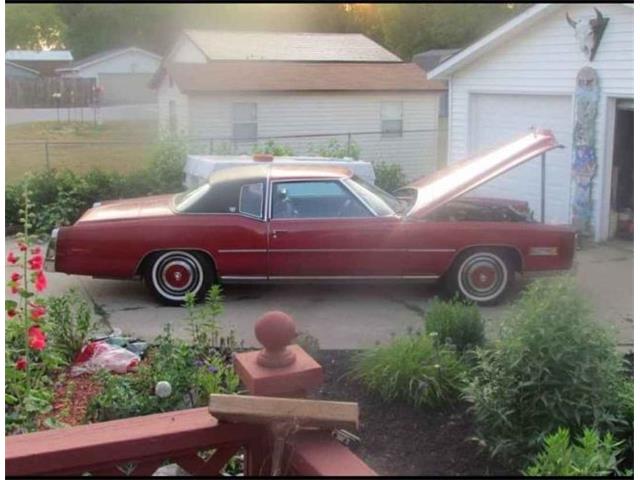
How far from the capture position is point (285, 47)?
2298cm

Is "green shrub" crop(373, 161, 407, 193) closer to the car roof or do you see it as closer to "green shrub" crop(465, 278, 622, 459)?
the car roof

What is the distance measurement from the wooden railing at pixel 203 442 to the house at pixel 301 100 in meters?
15.1

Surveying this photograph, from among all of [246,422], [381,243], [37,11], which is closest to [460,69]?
[381,243]

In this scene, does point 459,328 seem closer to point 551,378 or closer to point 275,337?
point 551,378

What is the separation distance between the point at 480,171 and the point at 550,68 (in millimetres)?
4819

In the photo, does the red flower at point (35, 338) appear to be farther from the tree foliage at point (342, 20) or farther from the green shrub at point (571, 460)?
the tree foliage at point (342, 20)

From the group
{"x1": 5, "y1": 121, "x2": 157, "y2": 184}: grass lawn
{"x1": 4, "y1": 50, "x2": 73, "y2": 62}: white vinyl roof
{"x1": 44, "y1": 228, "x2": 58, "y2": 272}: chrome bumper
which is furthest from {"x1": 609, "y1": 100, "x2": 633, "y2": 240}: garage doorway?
{"x1": 4, "y1": 50, "x2": 73, "y2": 62}: white vinyl roof

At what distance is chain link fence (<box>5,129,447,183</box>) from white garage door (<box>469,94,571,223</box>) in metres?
3.50

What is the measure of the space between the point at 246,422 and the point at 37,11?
41.5 m

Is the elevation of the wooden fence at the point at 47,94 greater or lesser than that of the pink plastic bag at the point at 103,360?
greater

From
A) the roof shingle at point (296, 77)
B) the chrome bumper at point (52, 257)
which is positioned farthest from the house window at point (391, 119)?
the chrome bumper at point (52, 257)

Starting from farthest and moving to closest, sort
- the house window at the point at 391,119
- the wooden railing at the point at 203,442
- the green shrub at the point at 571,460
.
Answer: the house window at the point at 391,119 < the green shrub at the point at 571,460 < the wooden railing at the point at 203,442

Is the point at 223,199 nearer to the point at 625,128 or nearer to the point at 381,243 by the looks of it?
the point at 381,243

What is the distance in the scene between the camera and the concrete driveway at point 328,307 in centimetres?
679
